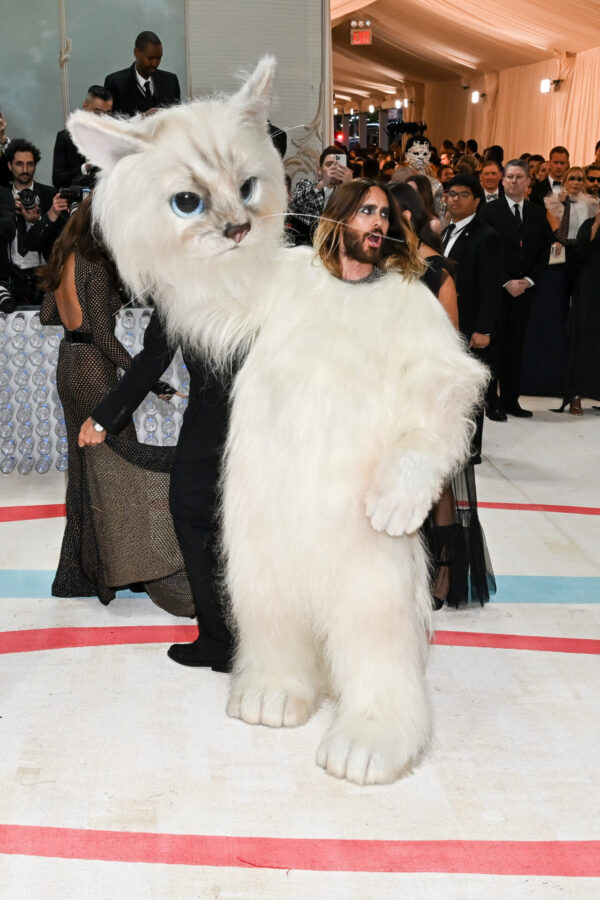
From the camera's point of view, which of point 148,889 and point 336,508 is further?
point 336,508

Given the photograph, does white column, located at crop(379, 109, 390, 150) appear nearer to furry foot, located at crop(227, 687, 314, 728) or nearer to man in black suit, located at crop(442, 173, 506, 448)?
man in black suit, located at crop(442, 173, 506, 448)

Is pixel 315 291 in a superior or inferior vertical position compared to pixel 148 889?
superior

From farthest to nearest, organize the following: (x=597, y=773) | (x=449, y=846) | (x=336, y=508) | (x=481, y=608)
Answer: (x=481, y=608) < (x=597, y=773) < (x=336, y=508) < (x=449, y=846)

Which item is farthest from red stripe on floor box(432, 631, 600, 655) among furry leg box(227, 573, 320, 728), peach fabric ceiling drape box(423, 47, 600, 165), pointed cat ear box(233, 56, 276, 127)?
peach fabric ceiling drape box(423, 47, 600, 165)

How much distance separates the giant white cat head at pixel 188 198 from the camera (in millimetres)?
2262

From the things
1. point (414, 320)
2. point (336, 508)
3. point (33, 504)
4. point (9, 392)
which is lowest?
point (33, 504)

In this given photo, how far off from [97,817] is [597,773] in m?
1.20

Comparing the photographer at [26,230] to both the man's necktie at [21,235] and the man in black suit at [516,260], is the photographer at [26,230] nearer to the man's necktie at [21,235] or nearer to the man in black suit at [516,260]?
the man's necktie at [21,235]

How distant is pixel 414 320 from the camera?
2.32m

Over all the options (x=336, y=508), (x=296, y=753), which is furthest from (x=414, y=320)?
(x=296, y=753)

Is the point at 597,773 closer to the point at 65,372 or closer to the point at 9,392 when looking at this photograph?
the point at 65,372

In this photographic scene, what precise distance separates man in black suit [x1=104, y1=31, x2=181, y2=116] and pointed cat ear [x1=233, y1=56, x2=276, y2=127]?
4.02 metres

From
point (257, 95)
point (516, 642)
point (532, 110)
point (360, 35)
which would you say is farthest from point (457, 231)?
point (532, 110)

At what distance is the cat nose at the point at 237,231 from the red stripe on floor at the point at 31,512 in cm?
246
